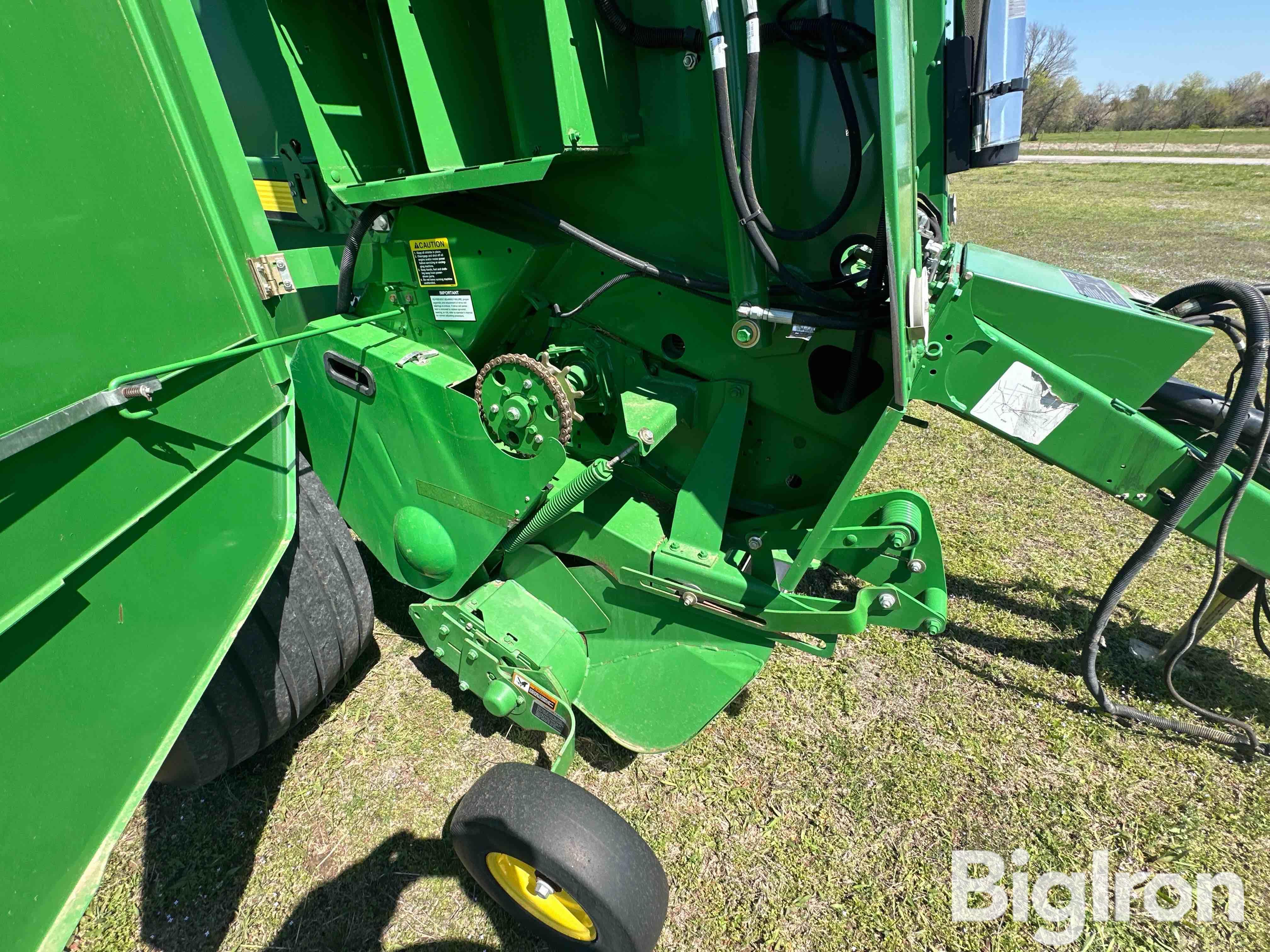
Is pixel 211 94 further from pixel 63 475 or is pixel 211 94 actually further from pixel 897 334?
pixel 897 334

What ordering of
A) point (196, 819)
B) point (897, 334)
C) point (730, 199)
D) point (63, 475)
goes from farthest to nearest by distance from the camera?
point (196, 819) → point (730, 199) → point (897, 334) → point (63, 475)

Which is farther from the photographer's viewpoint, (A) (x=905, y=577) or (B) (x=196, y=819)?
(B) (x=196, y=819)

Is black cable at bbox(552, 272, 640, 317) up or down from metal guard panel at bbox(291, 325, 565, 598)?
up

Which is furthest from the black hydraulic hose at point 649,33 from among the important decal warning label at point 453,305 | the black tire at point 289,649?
the black tire at point 289,649

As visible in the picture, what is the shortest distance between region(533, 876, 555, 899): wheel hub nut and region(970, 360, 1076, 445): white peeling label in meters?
1.83

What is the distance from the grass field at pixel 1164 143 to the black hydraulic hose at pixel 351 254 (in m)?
31.5

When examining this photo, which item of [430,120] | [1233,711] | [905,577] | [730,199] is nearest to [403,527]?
[430,120]

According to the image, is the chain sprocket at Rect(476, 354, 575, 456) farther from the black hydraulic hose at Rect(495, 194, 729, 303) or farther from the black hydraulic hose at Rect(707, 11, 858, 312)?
the black hydraulic hose at Rect(707, 11, 858, 312)

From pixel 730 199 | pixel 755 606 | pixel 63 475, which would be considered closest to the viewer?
pixel 63 475

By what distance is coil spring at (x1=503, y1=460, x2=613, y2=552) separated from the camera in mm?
1926

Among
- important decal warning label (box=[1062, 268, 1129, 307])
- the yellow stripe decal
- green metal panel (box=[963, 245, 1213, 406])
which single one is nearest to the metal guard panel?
the yellow stripe decal

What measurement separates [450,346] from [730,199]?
1106 mm

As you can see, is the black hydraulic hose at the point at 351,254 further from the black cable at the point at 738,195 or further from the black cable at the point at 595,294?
the black cable at the point at 738,195

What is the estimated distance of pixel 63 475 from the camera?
116 centimetres
